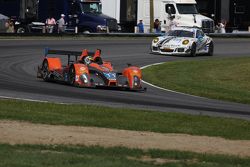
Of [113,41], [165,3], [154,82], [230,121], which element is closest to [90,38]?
[113,41]

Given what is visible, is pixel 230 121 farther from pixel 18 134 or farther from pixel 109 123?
pixel 18 134

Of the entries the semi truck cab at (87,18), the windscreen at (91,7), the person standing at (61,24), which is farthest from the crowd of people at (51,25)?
the windscreen at (91,7)

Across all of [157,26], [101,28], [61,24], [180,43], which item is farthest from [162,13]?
[180,43]

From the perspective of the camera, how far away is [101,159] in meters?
9.18

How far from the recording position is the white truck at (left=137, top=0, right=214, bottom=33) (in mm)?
49469

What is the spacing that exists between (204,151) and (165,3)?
40913 millimetres

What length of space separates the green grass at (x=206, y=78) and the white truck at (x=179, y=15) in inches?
682

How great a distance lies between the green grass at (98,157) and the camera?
8.80 metres

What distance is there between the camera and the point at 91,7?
1945 inches

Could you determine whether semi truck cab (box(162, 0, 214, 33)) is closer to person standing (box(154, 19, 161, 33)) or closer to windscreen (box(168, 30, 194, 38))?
person standing (box(154, 19, 161, 33))

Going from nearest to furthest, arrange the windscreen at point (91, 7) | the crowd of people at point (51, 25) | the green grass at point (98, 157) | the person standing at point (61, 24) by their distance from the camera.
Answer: the green grass at point (98, 157), the crowd of people at point (51, 25), the person standing at point (61, 24), the windscreen at point (91, 7)

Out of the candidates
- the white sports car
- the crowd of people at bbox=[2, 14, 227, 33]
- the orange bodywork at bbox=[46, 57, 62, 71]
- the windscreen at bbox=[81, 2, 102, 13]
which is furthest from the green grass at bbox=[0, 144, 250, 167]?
the windscreen at bbox=[81, 2, 102, 13]

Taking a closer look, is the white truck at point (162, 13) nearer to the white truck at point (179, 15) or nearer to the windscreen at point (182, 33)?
the white truck at point (179, 15)

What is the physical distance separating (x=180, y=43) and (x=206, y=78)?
9.88 m
